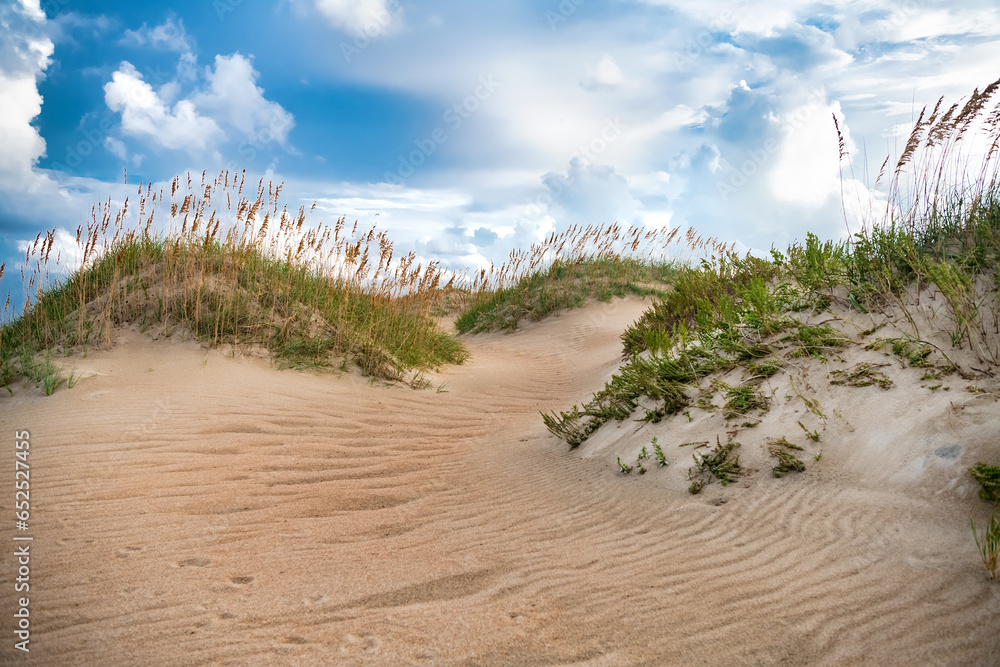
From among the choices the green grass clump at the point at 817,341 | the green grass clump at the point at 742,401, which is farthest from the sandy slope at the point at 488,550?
the green grass clump at the point at 817,341

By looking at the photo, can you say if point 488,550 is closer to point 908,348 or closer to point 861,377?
point 861,377

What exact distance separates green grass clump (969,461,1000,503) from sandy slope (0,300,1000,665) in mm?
72

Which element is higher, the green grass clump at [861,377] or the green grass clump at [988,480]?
the green grass clump at [861,377]

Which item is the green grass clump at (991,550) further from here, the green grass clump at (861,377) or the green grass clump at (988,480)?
the green grass clump at (861,377)

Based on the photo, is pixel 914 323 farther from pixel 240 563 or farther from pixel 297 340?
pixel 297 340

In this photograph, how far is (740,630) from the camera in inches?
92.6

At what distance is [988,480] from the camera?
9.13 ft

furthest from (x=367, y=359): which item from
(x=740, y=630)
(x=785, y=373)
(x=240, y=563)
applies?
(x=740, y=630)

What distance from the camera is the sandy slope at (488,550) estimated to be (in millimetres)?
2348

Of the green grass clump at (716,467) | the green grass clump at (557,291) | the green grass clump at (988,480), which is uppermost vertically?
the green grass clump at (557,291)

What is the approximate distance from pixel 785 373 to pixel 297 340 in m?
5.93

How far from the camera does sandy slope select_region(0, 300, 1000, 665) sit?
2.35 m

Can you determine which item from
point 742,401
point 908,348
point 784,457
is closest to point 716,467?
point 784,457

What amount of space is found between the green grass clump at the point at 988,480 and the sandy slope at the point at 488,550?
0.07 m
